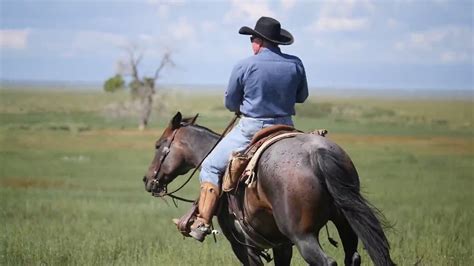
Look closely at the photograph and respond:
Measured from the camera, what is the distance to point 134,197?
2288 centimetres

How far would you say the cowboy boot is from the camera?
811 cm

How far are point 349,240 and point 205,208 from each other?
1.34m

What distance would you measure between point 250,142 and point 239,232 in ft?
2.75

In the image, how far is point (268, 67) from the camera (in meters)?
7.89

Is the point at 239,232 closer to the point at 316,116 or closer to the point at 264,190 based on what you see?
the point at 264,190

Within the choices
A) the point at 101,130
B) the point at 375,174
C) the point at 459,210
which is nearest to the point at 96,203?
the point at 459,210

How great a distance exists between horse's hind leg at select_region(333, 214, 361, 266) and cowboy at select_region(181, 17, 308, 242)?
1084 millimetres

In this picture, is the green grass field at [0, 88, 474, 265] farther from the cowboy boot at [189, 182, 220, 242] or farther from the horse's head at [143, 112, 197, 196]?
the cowboy boot at [189, 182, 220, 242]

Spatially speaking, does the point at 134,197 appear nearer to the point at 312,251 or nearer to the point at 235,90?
the point at 235,90

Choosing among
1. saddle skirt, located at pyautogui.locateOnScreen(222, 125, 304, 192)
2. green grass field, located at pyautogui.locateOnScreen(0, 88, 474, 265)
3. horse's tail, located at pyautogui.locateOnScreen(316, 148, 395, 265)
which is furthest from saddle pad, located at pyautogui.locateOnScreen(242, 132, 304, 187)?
green grass field, located at pyautogui.locateOnScreen(0, 88, 474, 265)

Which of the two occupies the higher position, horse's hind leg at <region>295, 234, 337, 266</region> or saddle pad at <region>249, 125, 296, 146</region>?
saddle pad at <region>249, 125, 296, 146</region>

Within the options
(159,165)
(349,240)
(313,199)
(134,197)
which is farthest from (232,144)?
(134,197)

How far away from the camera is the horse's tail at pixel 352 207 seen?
7.05 meters

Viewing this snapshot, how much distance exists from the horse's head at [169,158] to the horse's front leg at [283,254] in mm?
1387
